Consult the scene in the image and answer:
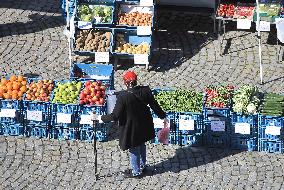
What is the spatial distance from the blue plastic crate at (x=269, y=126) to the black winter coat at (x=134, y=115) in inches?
80.6

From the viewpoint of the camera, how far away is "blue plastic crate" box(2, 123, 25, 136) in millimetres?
14938

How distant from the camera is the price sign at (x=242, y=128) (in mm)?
14172

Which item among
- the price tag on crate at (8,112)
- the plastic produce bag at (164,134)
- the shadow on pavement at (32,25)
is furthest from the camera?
the shadow on pavement at (32,25)

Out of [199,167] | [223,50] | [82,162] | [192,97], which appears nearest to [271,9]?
[223,50]

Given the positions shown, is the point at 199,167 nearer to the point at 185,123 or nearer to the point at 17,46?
the point at 185,123

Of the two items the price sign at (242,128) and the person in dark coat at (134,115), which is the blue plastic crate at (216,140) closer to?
the price sign at (242,128)

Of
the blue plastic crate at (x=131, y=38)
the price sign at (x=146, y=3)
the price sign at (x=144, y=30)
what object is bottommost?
the blue plastic crate at (x=131, y=38)

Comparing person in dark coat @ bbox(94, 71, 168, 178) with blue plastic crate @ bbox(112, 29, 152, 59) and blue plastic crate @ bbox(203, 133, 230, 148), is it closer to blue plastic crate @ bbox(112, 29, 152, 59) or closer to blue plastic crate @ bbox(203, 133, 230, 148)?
blue plastic crate @ bbox(203, 133, 230, 148)

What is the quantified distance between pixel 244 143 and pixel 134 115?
2646mm

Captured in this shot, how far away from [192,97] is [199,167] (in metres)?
1.40

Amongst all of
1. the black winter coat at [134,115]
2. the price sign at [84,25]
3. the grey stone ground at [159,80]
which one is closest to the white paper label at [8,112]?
the grey stone ground at [159,80]

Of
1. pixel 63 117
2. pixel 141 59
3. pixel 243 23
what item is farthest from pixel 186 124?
pixel 243 23

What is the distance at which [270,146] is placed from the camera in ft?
47.3

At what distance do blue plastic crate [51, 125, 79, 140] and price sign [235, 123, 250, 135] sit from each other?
125 inches
